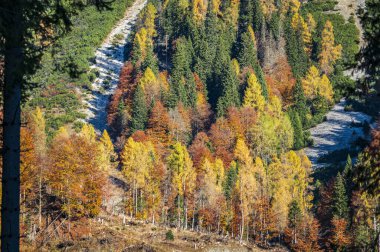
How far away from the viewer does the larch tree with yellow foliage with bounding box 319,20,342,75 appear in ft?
391

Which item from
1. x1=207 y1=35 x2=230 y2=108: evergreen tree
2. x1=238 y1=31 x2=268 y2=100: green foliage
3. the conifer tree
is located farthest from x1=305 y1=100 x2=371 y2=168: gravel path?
the conifer tree

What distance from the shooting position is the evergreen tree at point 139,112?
3497 inches

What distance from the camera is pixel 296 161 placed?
7275 cm

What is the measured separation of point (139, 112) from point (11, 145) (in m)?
82.1

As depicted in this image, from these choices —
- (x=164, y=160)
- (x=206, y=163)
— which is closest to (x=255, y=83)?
(x=164, y=160)

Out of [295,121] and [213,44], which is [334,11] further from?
[295,121]

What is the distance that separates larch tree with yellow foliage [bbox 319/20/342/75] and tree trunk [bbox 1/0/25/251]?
11674 centimetres

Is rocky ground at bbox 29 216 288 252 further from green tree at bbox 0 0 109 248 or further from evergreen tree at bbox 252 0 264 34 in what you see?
evergreen tree at bbox 252 0 264 34

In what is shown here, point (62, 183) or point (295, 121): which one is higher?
point (295, 121)

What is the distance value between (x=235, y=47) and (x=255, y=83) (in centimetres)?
2138

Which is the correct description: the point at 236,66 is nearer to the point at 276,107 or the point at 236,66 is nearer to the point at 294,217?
the point at 276,107

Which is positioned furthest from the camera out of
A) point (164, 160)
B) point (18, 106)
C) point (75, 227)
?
point (164, 160)

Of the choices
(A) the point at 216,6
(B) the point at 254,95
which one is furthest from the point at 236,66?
(A) the point at 216,6

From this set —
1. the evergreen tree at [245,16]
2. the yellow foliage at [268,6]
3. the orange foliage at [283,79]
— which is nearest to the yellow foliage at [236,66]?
the orange foliage at [283,79]
